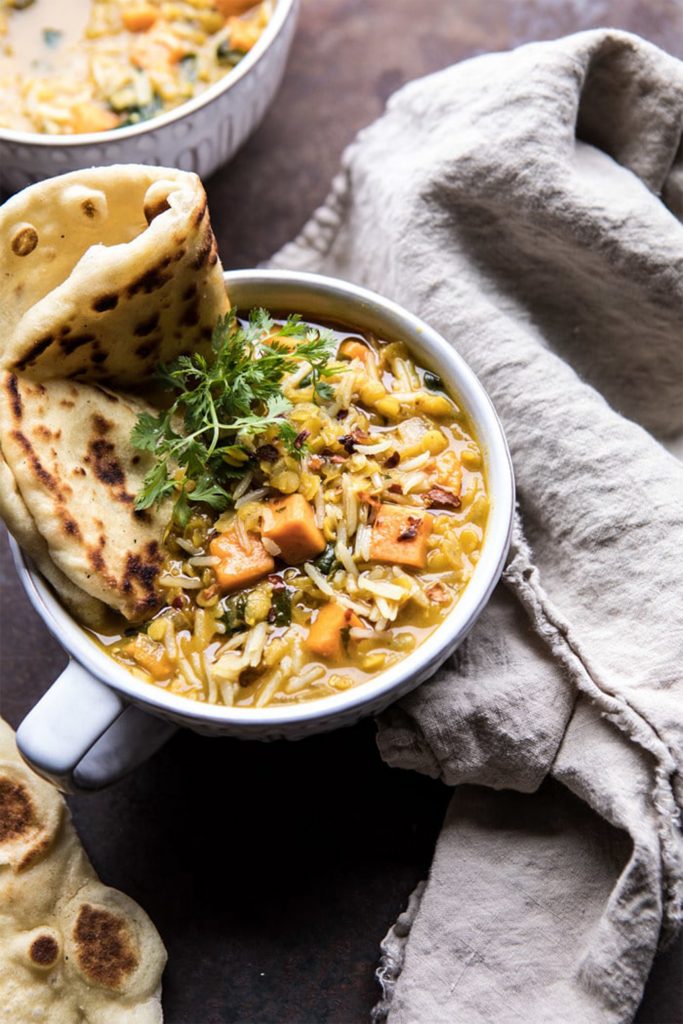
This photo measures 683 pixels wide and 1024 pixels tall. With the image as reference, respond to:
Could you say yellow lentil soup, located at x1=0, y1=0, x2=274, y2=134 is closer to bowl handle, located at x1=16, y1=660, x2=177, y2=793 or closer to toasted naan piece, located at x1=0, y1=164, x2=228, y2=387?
toasted naan piece, located at x1=0, y1=164, x2=228, y2=387

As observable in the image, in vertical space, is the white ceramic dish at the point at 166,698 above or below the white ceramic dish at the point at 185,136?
below

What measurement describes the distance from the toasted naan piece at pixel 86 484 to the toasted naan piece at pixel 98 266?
0.10 meters

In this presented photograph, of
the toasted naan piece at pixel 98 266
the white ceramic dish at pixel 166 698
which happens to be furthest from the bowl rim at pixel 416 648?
the toasted naan piece at pixel 98 266

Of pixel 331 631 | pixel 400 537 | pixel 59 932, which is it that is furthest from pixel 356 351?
pixel 59 932

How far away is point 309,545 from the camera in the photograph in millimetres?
3285

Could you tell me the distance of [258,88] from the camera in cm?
430

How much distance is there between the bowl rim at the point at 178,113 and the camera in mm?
4016

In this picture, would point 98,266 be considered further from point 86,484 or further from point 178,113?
point 178,113

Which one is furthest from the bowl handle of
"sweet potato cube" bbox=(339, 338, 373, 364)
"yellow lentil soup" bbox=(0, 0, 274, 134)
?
"yellow lentil soup" bbox=(0, 0, 274, 134)

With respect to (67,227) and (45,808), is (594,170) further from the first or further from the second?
(45,808)

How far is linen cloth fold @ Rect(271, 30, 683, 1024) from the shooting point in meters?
3.50

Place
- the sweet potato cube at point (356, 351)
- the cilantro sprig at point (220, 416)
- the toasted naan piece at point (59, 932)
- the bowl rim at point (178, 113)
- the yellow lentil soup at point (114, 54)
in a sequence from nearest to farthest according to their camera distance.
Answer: the cilantro sprig at point (220, 416) < the toasted naan piece at point (59, 932) < the sweet potato cube at point (356, 351) < the bowl rim at point (178, 113) < the yellow lentil soup at point (114, 54)

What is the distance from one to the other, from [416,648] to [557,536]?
2.52 feet

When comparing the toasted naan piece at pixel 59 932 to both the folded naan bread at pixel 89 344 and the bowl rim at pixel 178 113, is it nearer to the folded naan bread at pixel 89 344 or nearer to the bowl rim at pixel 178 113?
the folded naan bread at pixel 89 344
